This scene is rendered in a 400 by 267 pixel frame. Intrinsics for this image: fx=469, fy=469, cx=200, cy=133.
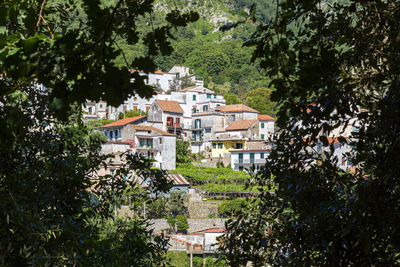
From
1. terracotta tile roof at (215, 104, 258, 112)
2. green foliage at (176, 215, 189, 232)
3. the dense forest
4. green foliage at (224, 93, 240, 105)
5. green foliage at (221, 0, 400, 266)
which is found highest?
the dense forest

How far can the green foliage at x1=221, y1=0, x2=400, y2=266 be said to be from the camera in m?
2.88

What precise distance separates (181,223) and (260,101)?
52.2m

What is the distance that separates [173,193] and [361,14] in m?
37.7

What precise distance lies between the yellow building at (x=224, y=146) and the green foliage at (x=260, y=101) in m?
25.9

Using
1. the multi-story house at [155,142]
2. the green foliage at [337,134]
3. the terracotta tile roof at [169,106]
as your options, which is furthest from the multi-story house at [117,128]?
the green foliage at [337,134]

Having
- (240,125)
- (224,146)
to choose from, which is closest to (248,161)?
(224,146)

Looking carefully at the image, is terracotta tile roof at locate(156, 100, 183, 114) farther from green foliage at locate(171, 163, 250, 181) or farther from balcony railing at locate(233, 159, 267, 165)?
balcony railing at locate(233, 159, 267, 165)

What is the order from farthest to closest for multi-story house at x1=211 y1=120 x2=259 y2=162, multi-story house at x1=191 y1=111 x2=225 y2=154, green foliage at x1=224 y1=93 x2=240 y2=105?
green foliage at x1=224 y1=93 x2=240 y2=105
multi-story house at x1=191 y1=111 x2=225 y2=154
multi-story house at x1=211 y1=120 x2=259 y2=162

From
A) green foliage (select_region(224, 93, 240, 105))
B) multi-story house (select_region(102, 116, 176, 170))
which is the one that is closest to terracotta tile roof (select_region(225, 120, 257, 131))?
multi-story house (select_region(102, 116, 176, 170))

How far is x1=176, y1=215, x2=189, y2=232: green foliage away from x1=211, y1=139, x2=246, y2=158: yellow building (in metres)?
21.2

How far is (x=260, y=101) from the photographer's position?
87.1 meters

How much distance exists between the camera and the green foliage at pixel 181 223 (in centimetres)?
3800

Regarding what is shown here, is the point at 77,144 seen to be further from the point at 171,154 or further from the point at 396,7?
the point at 171,154

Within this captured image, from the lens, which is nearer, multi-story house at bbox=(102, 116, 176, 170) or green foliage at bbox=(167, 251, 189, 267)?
green foliage at bbox=(167, 251, 189, 267)
